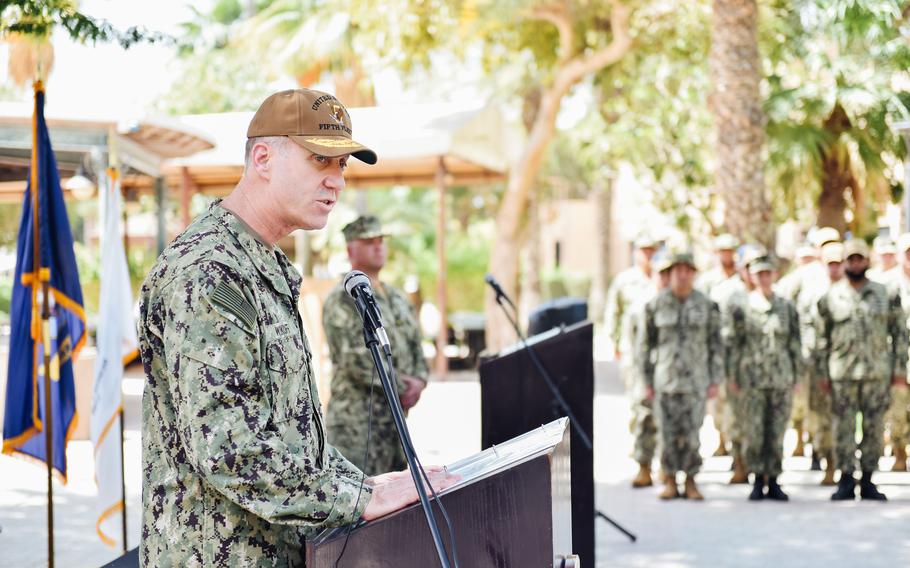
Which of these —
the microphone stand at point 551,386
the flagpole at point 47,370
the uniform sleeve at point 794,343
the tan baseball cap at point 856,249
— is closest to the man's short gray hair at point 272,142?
the microphone stand at point 551,386

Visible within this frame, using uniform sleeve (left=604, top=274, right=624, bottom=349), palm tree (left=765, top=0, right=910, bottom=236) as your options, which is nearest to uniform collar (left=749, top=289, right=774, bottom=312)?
uniform sleeve (left=604, top=274, right=624, bottom=349)

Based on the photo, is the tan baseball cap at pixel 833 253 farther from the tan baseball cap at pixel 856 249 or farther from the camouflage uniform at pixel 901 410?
the camouflage uniform at pixel 901 410

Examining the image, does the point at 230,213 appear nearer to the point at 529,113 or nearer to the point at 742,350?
the point at 742,350

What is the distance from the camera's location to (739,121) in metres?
13.1

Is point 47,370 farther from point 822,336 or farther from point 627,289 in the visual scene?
point 627,289

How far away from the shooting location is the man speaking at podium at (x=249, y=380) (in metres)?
2.41

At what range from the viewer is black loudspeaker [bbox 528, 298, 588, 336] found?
8.16 meters

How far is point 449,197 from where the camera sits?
4734 cm

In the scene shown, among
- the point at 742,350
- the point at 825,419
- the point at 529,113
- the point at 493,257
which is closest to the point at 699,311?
the point at 742,350

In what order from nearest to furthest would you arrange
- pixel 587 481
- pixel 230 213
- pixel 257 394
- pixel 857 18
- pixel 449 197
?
1. pixel 257 394
2. pixel 230 213
3. pixel 587 481
4. pixel 857 18
5. pixel 449 197

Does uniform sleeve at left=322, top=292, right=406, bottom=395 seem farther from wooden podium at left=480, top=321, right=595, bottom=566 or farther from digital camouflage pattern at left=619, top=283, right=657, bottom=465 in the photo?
digital camouflage pattern at left=619, top=283, right=657, bottom=465

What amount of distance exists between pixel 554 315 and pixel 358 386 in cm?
220

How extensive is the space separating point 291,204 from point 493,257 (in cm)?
1671

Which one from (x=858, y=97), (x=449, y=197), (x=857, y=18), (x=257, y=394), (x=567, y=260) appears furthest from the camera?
(x=567, y=260)
